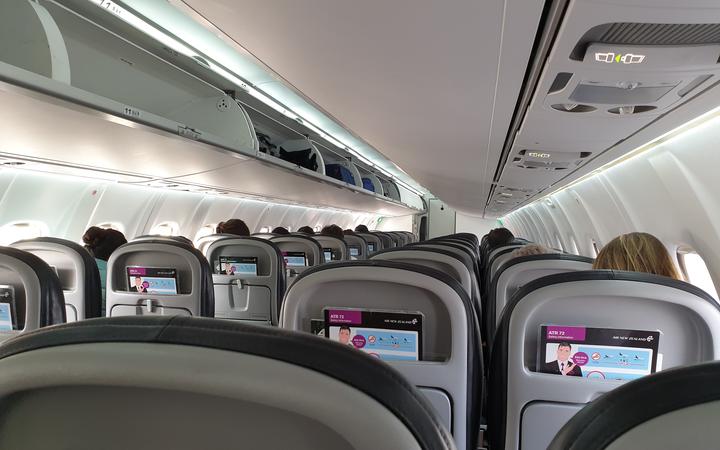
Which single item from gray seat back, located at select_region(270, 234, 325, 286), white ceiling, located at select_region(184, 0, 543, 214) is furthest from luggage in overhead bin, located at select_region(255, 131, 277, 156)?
white ceiling, located at select_region(184, 0, 543, 214)

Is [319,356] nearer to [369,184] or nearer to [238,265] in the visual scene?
[238,265]

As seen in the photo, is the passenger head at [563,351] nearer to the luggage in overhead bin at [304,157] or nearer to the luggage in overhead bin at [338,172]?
the luggage in overhead bin at [304,157]

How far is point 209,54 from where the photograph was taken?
445 cm

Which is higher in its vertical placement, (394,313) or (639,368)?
(394,313)

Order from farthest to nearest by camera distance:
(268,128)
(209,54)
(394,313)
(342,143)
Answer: (342,143) → (268,128) → (209,54) → (394,313)

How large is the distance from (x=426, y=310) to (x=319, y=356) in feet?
4.72

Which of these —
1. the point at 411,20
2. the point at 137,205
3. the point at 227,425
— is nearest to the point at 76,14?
the point at 411,20

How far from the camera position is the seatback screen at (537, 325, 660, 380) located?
1706 mm

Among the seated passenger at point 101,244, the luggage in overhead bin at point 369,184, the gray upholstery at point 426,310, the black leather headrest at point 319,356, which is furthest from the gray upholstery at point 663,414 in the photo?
the luggage in overhead bin at point 369,184

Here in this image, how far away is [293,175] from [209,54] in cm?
213

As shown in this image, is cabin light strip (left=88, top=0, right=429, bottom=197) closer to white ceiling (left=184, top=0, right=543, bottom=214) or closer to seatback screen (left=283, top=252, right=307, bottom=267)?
white ceiling (left=184, top=0, right=543, bottom=214)

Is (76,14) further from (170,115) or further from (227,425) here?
(227,425)

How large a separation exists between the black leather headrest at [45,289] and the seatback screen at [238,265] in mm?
2656

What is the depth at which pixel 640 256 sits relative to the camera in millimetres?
2459
